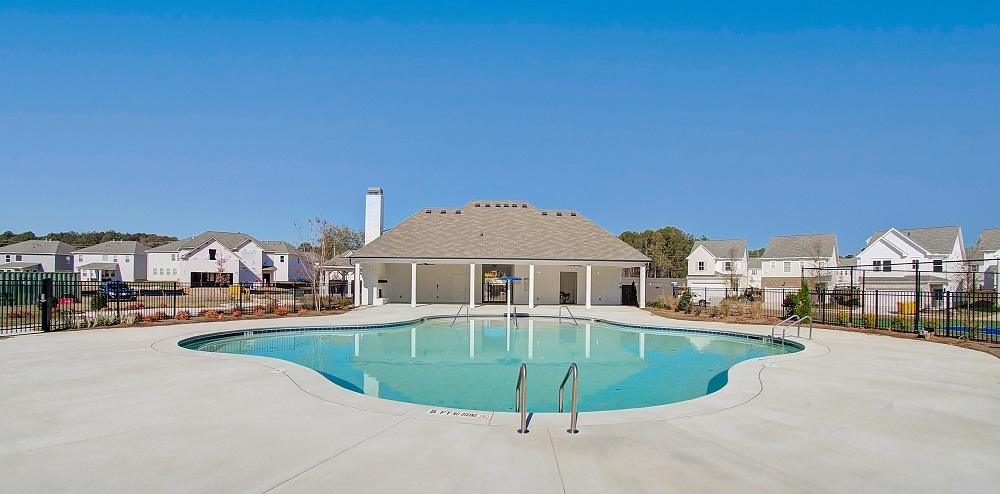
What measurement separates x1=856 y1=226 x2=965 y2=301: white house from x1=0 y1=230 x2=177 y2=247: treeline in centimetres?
9213

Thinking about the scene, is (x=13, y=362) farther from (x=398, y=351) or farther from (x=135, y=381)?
(x=398, y=351)

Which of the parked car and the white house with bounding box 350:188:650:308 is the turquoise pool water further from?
the parked car

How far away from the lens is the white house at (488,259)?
94.7ft

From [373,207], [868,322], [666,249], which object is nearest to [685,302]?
[868,322]

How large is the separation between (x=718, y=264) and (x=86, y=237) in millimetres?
99700

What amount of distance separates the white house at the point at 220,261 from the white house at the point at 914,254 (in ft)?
163

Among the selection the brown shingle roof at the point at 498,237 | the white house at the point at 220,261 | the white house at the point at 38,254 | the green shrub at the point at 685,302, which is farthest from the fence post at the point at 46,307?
the white house at the point at 38,254

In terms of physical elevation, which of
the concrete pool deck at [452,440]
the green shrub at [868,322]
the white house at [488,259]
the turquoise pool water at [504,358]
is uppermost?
the white house at [488,259]

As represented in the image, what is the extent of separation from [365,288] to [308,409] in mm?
23473

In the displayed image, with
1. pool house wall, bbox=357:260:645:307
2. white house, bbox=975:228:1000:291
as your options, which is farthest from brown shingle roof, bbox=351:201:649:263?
white house, bbox=975:228:1000:291

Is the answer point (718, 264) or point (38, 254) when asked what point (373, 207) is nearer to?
point (718, 264)

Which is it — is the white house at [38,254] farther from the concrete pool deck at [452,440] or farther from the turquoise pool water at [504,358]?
the concrete pool deck at [452,440]

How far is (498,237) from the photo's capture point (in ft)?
104

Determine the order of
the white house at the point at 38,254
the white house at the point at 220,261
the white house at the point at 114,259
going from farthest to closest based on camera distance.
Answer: the white house at the point at 114,259, the white house at the point at 38,254, the white house at the point at 220,261
